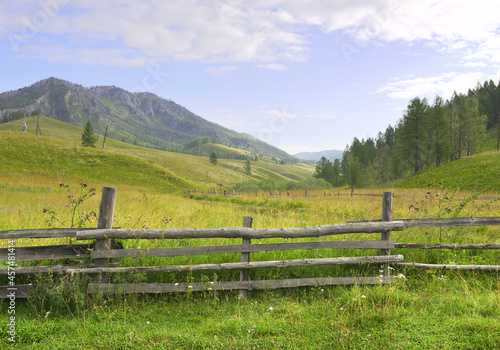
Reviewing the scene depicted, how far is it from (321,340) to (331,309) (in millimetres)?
763

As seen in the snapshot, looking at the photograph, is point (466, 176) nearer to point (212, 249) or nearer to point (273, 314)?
point (273, 314)

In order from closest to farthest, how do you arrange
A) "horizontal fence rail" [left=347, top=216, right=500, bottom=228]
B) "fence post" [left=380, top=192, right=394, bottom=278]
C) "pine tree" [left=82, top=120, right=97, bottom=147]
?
"fence post" [left=380, top=192, right=394, bottom=278] → "horizontal fence rail" [left=347, top=216, right=500, bottom=228] → "pine tree" [left=82, top=120, right=97, bottom=147]

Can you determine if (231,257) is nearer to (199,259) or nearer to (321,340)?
(199,259)

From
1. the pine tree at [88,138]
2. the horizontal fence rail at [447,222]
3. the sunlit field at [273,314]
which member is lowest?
the sunlit field at [273,314]

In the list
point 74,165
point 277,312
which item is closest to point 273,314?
point 277,312

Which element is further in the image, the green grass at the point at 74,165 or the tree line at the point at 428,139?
the tree line at the point at 428,139

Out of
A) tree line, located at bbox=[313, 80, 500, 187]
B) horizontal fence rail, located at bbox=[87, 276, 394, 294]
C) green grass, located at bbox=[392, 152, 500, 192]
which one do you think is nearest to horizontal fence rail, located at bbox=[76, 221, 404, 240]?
horizontal fence rail, located at bbox=[87, 276, 394, 294]

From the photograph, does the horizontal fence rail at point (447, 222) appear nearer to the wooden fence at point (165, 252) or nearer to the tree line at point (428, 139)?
the wooden fence at point (165, 252)

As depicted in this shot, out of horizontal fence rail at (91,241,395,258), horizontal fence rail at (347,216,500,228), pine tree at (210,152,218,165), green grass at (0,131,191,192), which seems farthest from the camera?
pine tree at (210,152,218,165)

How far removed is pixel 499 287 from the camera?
5098 mm

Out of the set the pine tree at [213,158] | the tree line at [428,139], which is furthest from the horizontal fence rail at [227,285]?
the pine tree at [213,158]

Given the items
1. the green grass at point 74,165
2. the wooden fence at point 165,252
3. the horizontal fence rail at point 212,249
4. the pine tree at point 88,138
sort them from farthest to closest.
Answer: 1. the pine tree at point 88,138
2. the green grass at point 74,165
3. the horizontal fence rail at point 212,249
4. the wooden fence at point 165,252

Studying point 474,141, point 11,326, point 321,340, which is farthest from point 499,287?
point 474,141

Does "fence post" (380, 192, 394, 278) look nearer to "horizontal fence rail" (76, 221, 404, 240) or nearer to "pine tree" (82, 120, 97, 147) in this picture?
"horizontal fence rail" (76, 221, 404, 240)
